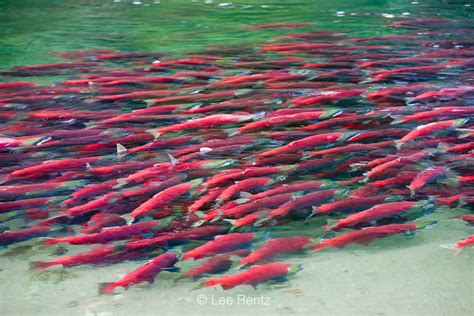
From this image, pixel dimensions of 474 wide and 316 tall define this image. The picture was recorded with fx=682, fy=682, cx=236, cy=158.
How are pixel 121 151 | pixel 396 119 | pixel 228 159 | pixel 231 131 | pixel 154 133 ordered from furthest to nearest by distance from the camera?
pixel 396 119, pixel 231 131, pixel 154 133, pixel 121 151, pixel 228 159

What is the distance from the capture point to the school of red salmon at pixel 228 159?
2986 mm

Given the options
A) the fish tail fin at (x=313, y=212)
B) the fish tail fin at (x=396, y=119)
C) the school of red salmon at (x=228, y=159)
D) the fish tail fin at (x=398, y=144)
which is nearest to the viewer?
the school of red salmon at (x=228, y=159)

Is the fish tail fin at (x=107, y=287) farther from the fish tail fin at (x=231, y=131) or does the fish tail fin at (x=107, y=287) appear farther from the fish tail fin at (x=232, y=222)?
the fish tail fin at (x=231, y=131)

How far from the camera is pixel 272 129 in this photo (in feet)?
14.3

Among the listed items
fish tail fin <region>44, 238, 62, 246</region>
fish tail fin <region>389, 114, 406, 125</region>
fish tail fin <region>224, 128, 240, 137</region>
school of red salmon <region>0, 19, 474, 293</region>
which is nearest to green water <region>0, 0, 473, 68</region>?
school of red salmon <region>0, 19, 474, 293</region>

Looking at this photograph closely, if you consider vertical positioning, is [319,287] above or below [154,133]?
below

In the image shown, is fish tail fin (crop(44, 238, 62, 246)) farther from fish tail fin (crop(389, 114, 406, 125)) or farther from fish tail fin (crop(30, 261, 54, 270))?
fish tail fin (crop(389, 114, 406, 125))

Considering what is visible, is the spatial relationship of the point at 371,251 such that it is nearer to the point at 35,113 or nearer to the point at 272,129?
the point at 272,129

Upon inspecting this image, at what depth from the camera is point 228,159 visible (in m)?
3.82

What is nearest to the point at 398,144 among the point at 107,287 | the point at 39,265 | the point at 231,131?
the point at 231,131

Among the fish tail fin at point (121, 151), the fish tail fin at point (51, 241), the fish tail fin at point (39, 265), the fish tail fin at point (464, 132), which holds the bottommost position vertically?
the fish tail fin at point (464, 132)

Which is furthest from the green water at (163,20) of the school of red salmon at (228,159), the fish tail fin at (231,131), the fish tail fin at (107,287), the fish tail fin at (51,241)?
the fish tail fin at (107,287)

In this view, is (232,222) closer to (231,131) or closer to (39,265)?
(39,265)

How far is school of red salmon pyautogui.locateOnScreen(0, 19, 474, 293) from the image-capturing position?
9.80ft
